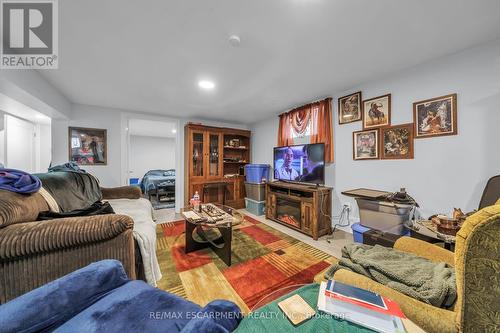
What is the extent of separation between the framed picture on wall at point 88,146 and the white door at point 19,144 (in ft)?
2.87

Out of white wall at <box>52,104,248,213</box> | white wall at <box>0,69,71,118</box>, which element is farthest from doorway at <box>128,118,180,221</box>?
white wall at <box>0,69,71,118</box>

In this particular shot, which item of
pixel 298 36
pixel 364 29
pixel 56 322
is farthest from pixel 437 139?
pixel 56 322

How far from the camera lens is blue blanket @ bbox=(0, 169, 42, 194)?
1.14m

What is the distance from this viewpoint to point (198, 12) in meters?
1.32

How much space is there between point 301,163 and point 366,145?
3.26ft

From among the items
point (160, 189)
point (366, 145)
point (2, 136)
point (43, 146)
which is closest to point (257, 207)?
point (366, 145)

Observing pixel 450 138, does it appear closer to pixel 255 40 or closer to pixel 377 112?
pixel 377 112

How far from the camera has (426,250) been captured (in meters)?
1.15

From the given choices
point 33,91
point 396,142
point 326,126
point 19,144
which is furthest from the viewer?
point 19,144

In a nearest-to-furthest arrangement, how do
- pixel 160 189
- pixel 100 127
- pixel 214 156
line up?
pixel 100 127, pixel 214 156, pixel 160 189

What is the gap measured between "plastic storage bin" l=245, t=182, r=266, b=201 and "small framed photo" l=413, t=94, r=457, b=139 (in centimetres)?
266

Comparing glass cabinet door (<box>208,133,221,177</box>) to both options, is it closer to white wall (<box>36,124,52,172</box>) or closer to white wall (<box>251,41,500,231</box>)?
white wall (<box>251,41,500,231</box>)

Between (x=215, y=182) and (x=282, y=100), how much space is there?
2.32 m

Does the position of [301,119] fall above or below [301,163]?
above
